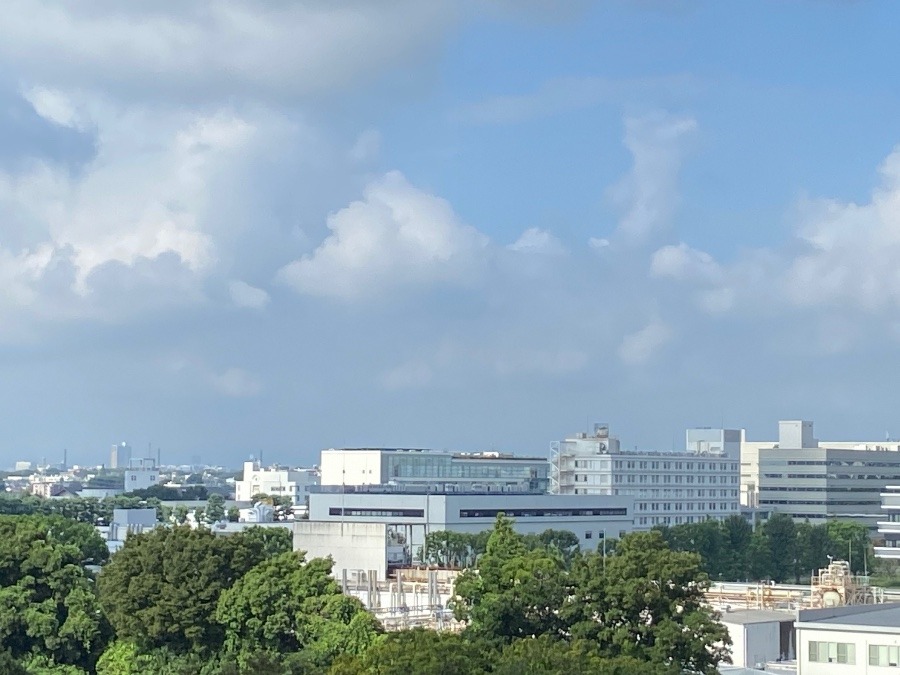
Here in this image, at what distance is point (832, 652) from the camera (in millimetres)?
39500

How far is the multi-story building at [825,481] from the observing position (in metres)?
153

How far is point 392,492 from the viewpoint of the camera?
107312 millimetres

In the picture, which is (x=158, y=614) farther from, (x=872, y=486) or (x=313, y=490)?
(x=872, y=486)

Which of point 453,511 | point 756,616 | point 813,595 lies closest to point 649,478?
point 453,511

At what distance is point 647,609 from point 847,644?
6.89 metres

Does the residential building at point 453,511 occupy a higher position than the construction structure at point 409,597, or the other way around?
the residential building at point 453,511

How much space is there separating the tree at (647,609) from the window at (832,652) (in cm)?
478

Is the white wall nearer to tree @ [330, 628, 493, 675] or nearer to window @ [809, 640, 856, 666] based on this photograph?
window @ [809, 640, 856, 666]

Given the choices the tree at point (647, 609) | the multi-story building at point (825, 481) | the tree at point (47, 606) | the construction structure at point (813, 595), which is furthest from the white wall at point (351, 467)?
the tree at point (647, 609)

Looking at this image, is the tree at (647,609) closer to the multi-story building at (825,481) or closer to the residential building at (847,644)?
the residential building at (847,644)

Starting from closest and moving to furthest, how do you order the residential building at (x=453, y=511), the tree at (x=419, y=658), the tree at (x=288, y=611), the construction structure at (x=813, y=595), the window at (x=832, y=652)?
the tree at (x=419, y=658) < the tree at (x=288, y=611) < the window at (x=832, y=652) < the construction structure at (x=813, y=595) < the residential building at (x=453, y=511)

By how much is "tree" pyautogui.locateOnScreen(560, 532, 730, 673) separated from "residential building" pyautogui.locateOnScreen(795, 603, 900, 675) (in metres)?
4.69

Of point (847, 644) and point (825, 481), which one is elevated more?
point (825, 481)

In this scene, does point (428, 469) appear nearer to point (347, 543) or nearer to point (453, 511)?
point (453, 511)
